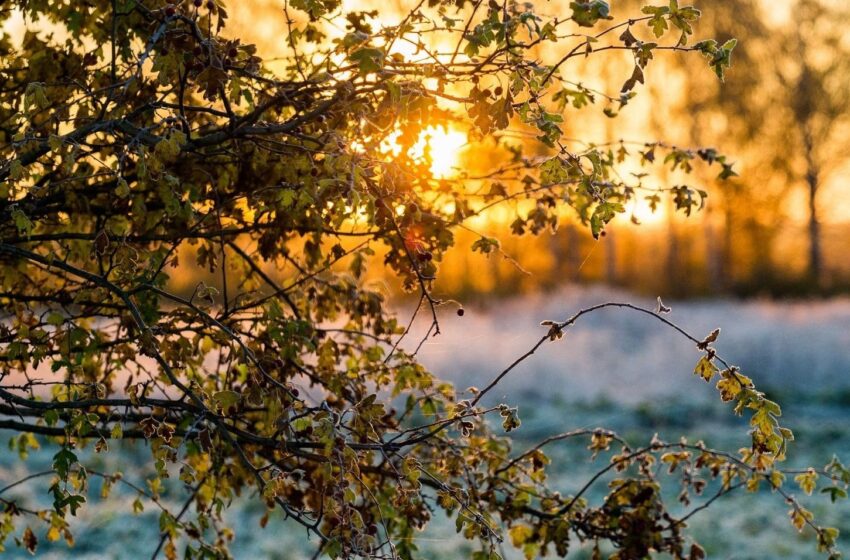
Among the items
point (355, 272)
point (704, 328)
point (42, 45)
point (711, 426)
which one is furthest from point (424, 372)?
point (704, 328)

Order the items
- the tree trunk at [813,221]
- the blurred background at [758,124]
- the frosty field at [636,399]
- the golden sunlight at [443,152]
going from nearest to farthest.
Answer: the golden sunlight at [443,152] < the frosty field at [636,399] < the blurred background at [758,124] < the tree trunk at [813,221]

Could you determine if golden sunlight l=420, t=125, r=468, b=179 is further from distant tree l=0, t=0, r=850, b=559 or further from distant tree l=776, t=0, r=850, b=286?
distant tree l=776, t=0, r=850, b=286

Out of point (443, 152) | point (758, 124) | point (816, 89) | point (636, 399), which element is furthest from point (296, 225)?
point (816, 89)

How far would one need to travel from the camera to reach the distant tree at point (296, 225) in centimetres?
303

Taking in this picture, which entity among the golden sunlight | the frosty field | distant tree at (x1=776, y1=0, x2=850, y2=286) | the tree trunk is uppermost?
distant tree at (x1=776, y1=0, x2=850, y2=286)

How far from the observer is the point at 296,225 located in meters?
4.20

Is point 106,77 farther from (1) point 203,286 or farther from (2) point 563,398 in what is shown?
(2) point 563,398

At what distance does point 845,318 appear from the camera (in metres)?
23.2

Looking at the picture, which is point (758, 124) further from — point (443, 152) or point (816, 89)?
point (443, 152)

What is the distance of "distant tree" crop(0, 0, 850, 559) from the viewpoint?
3.03 metres

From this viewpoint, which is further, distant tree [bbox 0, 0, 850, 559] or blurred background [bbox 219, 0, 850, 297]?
blurred background [bbox 219, 0, 850, 297]

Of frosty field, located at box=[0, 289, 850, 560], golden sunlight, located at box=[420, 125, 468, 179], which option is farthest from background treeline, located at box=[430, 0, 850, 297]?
golden sunlight, located at box=[420, 125, 468, 179]

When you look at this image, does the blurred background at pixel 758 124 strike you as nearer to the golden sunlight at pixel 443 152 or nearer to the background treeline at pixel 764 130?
the background treeline at pixel 764 130

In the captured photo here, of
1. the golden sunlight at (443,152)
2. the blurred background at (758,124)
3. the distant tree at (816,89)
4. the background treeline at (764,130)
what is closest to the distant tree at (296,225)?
the golden sunlight at (443,152)
